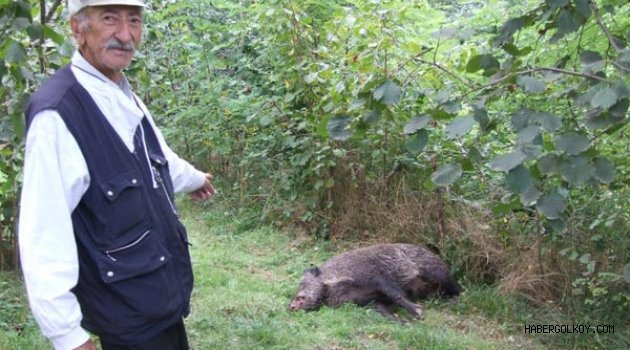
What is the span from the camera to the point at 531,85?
2.66 m

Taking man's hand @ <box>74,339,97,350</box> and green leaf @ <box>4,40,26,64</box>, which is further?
green leaf @ <box>4,40,26,64</box>

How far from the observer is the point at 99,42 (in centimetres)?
252

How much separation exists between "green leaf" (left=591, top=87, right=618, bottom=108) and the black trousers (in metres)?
1.94

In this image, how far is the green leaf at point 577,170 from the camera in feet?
8.20

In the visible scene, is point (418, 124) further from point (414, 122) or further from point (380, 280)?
point (380, 280)

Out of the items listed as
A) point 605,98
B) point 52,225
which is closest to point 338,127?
point 605,98

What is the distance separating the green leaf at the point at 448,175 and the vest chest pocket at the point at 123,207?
119 centimetres

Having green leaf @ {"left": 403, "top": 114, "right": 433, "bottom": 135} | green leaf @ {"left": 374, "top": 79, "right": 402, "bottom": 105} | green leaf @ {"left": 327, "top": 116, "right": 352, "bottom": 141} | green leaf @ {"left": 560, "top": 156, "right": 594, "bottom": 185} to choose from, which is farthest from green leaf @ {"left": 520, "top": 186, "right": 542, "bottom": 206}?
green leaf @ {"left": 327, "top": 116, "right": 352, "bottom": 141}

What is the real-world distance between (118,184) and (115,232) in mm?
175

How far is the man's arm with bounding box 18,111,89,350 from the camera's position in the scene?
2201 millimetres

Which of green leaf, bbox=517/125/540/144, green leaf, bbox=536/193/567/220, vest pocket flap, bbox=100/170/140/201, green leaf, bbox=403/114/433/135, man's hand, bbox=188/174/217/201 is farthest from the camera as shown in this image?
man's hand, bbox=188/174/217/201

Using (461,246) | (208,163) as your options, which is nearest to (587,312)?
(461,246)

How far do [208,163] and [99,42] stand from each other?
6.66 m

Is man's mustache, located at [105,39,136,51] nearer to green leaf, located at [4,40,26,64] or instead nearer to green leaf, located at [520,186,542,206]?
green leaf, located at [4,40,26,64]
